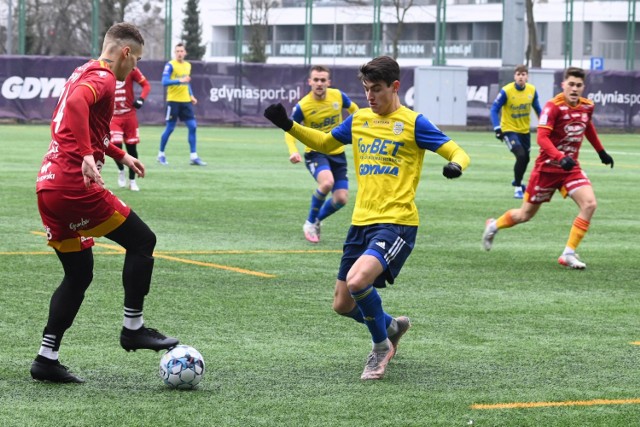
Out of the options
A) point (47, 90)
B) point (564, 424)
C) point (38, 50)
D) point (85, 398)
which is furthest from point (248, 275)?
point (38, 50)

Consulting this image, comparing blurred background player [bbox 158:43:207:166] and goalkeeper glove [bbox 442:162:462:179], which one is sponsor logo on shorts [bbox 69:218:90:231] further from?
blurred background player [bbox 158:43:207:166]

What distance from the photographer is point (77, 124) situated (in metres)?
6.18

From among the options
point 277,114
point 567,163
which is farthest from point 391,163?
point 567,163

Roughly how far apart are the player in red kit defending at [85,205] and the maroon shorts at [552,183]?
19.7 feet

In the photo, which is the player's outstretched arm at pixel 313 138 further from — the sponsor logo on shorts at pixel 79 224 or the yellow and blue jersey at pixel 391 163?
the sponsor logo on shorts at pixel 79 224

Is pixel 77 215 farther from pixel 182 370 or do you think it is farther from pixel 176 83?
pixel 176 83

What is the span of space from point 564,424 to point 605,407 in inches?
16.7

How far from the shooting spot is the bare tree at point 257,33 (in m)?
60.5

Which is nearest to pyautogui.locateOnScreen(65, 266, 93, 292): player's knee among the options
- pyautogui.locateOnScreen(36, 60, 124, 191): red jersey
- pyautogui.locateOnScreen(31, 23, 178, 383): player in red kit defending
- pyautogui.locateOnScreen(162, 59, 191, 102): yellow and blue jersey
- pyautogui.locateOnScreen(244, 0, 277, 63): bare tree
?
pyautogui.locateOnScreen(31, 23, 178, 383): player in red kit defending

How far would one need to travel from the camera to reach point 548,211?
16875 mm

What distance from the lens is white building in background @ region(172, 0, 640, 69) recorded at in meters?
67.6

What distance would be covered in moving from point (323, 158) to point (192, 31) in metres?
54.3

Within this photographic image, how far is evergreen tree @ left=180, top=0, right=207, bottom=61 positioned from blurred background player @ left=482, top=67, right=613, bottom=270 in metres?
52.4

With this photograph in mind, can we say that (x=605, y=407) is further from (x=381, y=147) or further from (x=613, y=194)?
(x=613, y=194)
